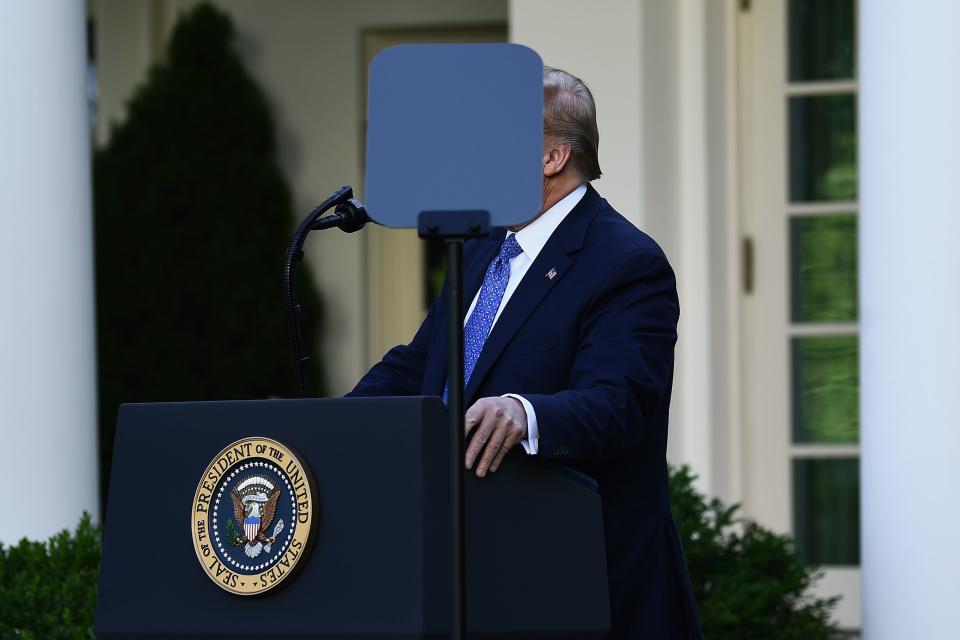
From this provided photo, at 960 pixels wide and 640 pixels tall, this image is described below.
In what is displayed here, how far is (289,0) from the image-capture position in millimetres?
7570

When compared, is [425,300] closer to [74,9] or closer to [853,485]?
[853,485]

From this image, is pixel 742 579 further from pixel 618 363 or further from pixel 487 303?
pixel 618 363

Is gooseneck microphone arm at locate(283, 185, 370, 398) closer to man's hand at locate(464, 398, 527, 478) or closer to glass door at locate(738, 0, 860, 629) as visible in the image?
man's hand at locate(464, 398, 527, 478)

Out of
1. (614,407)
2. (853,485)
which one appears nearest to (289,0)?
(853,485)

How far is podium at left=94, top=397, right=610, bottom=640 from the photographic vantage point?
2051 millimetres

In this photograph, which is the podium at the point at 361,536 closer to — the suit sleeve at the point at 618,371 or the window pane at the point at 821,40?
the suit sleeve at the point at 618,371

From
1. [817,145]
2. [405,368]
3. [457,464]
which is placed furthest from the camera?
[817,145]

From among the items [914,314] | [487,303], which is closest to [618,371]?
[487,303]

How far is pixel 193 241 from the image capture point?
731 centimetres

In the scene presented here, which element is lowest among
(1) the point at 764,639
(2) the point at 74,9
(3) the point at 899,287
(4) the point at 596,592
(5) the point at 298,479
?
(1) the point at 764,639

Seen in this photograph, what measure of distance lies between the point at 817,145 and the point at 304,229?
4.09 meters

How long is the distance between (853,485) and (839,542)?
9.6 inches

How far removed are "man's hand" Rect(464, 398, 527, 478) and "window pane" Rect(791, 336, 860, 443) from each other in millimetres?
4132

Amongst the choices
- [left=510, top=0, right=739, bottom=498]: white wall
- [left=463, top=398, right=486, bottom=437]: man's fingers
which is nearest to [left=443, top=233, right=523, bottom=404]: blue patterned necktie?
[left=463, top=398, right=486, bottom=437]: man's fingers
